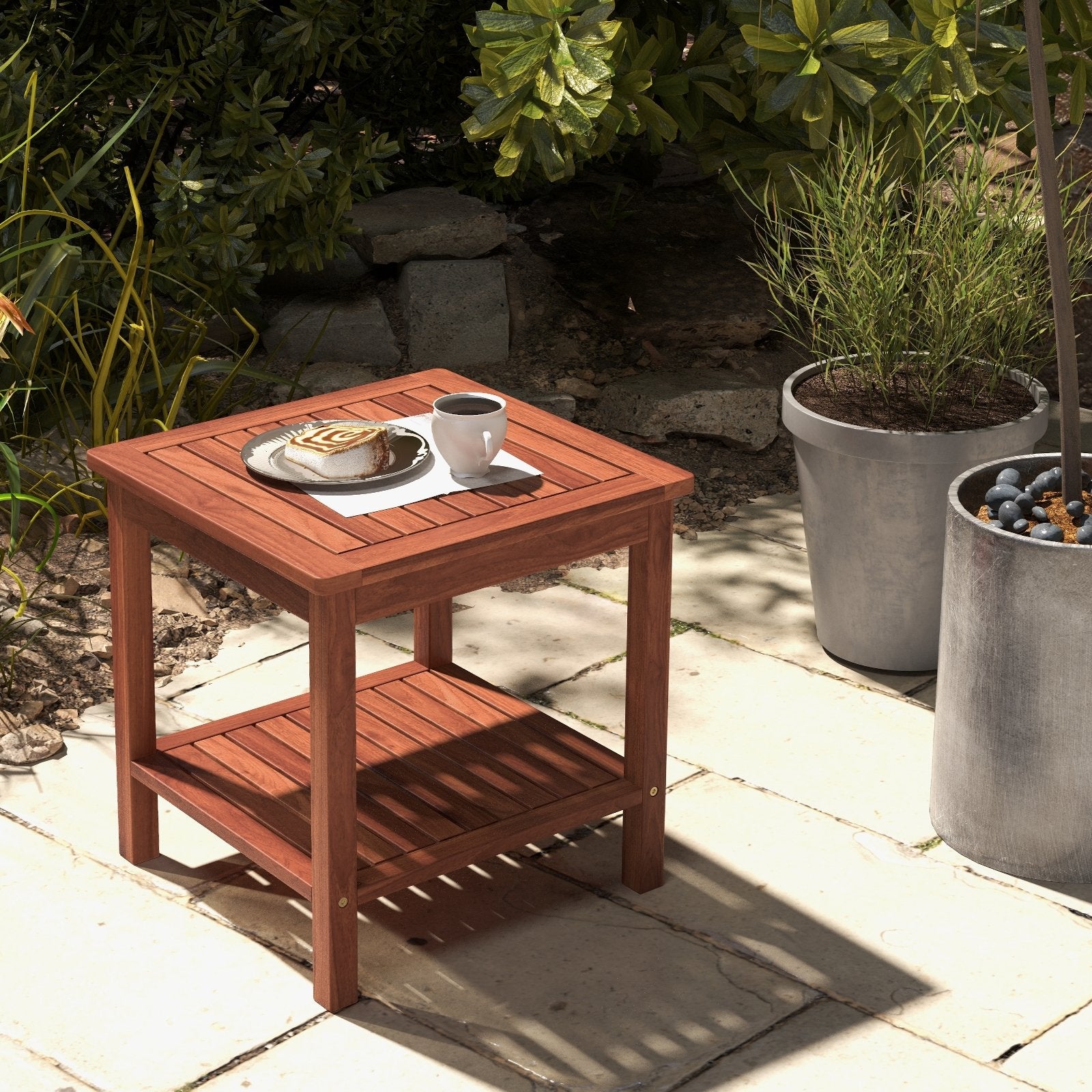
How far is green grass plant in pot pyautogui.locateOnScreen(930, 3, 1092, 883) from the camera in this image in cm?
295

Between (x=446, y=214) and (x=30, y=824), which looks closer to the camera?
(x=30, y=824)

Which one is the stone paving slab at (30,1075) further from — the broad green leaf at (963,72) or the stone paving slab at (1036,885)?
the broad green leaf at (963,72)

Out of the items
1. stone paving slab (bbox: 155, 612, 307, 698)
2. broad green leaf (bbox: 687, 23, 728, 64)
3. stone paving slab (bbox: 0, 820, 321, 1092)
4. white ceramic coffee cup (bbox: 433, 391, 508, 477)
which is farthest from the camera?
broad green leaf (bbox: 687, 23, 728, 64)

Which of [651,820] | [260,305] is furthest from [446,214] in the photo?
[651,820]

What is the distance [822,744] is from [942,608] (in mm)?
562

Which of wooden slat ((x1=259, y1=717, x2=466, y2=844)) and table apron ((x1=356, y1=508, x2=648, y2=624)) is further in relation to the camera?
wooden slat ((x1=259, y1=717, x2=466, y2=844))

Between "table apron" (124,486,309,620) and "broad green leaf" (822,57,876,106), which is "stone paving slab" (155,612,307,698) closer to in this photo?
"table apron" (124,486,309,620)

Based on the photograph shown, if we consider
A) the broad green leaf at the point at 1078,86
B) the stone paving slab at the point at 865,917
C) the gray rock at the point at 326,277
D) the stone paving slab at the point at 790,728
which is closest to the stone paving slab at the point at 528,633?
the stone paving slab at the point at 790,728

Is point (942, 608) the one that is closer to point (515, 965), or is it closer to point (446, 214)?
point (515, 965)

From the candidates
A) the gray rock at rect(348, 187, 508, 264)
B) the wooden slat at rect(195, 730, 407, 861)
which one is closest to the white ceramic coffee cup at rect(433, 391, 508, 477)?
the wooden slat at rect(195, 730, 407, 861)

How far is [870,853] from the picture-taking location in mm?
3244

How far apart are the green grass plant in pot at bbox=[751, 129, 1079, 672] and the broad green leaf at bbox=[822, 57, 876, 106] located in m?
0.27

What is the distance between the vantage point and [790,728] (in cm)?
369

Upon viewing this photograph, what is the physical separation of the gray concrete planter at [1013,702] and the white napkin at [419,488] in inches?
32.6
